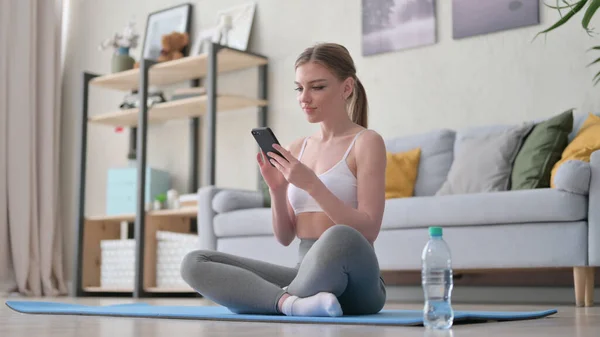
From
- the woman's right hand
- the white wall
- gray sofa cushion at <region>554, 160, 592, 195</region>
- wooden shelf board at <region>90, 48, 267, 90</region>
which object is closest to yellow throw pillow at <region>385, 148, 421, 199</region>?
the white wall

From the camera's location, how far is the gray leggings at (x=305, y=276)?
5.78 ft

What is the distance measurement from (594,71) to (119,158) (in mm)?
3373

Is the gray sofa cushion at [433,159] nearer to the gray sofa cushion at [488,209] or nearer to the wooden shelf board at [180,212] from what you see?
the gray sofa cushion at [488,209]

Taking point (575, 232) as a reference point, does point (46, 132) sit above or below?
above

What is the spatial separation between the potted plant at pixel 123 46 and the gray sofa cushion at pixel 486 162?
252 centimetres

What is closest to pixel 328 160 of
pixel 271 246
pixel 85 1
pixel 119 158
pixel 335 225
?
pixel 335 225

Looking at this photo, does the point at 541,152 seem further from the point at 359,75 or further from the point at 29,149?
the point at 29,149

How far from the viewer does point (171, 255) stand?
4805 millimetres

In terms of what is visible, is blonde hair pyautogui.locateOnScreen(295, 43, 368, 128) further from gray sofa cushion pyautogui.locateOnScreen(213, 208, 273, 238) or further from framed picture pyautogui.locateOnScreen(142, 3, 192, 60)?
framed picture pyautogui.locateOnScreen(142, 3, 192, 60)

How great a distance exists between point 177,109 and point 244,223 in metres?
1.44

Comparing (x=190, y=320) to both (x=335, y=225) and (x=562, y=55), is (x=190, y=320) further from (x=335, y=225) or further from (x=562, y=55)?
(x=562, y=55)

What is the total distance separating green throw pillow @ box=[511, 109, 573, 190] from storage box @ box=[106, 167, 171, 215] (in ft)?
8.15

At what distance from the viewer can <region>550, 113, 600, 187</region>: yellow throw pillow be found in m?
3.25

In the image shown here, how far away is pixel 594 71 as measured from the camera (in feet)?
12.3
